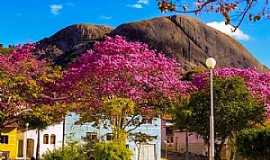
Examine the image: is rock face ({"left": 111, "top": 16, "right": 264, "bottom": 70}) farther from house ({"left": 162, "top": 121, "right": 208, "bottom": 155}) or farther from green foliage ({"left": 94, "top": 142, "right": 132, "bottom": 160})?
green foliage ({"left": 94, "top": 142, "right": 132, "bottom": 160})

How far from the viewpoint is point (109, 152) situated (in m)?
21.9

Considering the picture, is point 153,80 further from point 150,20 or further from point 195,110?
point 150,20

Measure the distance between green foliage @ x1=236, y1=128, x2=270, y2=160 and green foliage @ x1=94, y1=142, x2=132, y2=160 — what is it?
17.1 ft

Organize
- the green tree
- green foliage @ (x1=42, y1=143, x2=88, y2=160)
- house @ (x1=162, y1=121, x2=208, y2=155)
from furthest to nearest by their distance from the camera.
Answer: house @ (x1=162, y1=121, x2=208, y2=155) → the green tree → green foliage @ (x1=42, y1=143, x2=88, y2=160)

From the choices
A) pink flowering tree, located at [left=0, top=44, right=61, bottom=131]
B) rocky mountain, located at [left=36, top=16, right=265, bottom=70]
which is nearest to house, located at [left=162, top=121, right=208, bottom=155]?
pink flowering tree, located at [left=0, top=44, right=61, bottom=131]

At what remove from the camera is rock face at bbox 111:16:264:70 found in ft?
445

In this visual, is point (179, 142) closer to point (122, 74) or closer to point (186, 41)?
point (122, 74)

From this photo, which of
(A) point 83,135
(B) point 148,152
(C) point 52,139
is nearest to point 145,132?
(B) point 148,152

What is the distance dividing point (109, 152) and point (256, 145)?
6201 millimetres

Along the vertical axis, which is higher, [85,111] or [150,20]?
[150,20]

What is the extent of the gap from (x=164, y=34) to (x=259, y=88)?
97304mm

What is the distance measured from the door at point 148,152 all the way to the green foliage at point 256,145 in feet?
81.9

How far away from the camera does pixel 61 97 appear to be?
3331 centimetres

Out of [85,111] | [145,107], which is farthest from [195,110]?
[85,111]
